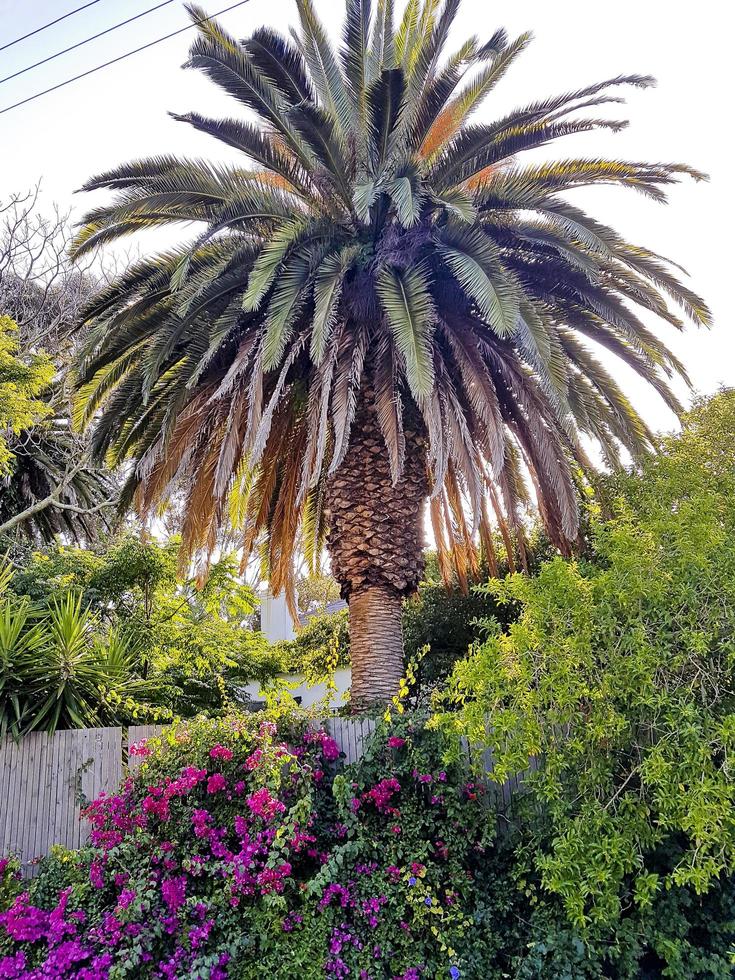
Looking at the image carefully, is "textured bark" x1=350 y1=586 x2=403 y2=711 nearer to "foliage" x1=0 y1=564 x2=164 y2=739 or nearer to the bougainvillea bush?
the bougainvillea bush

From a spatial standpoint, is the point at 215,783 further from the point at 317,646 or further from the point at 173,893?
the point at 317,646

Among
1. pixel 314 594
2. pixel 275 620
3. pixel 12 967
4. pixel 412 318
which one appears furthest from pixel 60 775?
pixel 314 594

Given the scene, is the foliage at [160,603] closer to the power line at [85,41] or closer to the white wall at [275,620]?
the power line at [85,41]

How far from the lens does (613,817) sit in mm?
5000

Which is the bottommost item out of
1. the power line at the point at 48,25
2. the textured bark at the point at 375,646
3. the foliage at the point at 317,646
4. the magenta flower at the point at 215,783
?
the magenta flower at the point at 215,783

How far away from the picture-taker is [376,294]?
7.98 metres

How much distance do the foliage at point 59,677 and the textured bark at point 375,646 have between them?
2027mm

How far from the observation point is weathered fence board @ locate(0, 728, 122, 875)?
6.81 metres

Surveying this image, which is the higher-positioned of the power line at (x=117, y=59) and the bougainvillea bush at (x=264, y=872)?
the power line at (x=117, y=59)

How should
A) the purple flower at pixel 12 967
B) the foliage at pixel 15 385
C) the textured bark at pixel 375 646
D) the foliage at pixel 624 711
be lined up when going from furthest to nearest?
1. the foliage at pixel 15 385
2. the textured bark at pixel 375 646
3. the purple flower at pixel 12 967
4. the foliage at pixel 624 711

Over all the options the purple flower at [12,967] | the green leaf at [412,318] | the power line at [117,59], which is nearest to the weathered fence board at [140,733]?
the purple flower at [12,967]

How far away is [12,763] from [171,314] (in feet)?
15.9

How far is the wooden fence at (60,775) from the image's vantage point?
6.79m

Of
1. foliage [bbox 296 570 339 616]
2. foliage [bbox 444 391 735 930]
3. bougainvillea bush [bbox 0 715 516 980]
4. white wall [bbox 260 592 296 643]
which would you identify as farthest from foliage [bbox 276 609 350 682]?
foliage [bbox 444 391 735 930]
